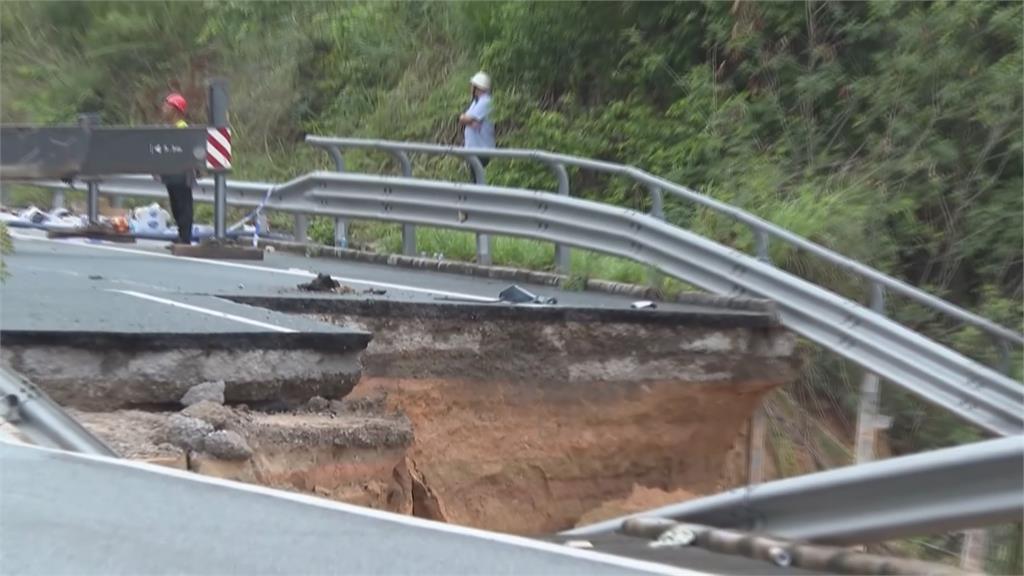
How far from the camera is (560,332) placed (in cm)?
858

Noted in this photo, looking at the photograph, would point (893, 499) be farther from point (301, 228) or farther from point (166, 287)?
point (301, 228)

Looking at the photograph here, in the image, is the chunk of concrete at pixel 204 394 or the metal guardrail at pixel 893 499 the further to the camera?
the chunk of concrete at pixel 204 394

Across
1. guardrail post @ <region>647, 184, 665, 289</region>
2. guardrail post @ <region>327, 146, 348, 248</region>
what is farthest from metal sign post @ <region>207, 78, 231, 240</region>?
guardrail post @ <region>647, 184, 665, 289</region>

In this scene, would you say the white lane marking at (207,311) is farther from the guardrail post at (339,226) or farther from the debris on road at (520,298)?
the guardrail post at (339,226)

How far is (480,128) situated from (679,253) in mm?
5634

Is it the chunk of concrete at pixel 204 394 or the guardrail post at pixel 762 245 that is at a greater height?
the guardrail post at pixel 762 245

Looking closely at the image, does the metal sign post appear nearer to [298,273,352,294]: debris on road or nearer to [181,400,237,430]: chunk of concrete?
[298,273,352,294]: debris on road

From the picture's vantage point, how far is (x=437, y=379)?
839 cm

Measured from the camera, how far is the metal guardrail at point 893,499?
3.38 m

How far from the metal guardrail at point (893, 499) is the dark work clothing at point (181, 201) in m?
9.45

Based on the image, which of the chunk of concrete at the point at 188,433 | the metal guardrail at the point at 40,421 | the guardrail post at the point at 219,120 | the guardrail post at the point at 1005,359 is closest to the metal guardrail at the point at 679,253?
the guardrail post at the point at 1005,359

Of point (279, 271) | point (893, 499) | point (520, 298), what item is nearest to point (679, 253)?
point (520, 298)

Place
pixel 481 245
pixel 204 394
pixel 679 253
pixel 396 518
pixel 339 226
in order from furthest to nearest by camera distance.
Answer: pixel 339 226, pixel 481 245, pixel 679 253, pixel 204 394, pixel 396 518

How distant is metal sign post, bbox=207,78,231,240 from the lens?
1264 cm
